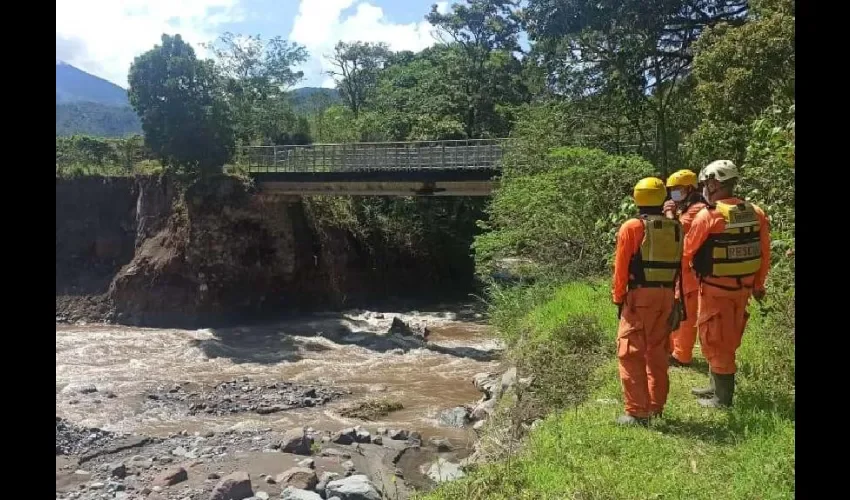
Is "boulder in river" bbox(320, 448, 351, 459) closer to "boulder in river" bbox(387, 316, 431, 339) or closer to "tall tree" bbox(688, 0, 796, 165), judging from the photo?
"tall tree" bbox(688, 0, 796, 165)

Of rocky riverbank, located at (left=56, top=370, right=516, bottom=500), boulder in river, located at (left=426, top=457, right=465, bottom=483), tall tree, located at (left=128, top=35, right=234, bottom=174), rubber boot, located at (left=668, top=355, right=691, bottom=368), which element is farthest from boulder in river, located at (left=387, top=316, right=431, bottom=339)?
rubber boot, located at (left=668, top=355, right=691, bottom=368)

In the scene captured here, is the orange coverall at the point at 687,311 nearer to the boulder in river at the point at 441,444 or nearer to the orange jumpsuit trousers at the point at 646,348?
the orange jumpsuit trousers at the point at 646,348

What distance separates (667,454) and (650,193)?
6.51 feet

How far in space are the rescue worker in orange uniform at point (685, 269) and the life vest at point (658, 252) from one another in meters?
1.17

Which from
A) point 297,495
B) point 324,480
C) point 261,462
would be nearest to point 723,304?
point 297,495

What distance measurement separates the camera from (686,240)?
5.30 meters

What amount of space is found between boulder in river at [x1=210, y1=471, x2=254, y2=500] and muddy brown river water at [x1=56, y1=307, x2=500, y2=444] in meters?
3.24

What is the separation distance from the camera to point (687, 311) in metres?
6.45

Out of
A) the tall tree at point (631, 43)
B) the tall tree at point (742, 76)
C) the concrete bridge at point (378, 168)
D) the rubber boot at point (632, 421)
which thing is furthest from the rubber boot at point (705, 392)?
the concrete bridge at point (378, 168)

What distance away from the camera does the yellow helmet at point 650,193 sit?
201 inches

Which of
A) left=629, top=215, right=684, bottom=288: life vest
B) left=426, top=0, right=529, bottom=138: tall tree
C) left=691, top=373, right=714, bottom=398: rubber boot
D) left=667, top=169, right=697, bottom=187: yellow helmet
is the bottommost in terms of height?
left=691, top=373, right=714, bottom=398: rubber boot

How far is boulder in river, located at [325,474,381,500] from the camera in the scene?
7.48 meters

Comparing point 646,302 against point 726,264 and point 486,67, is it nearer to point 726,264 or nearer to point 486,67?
point 726,264
